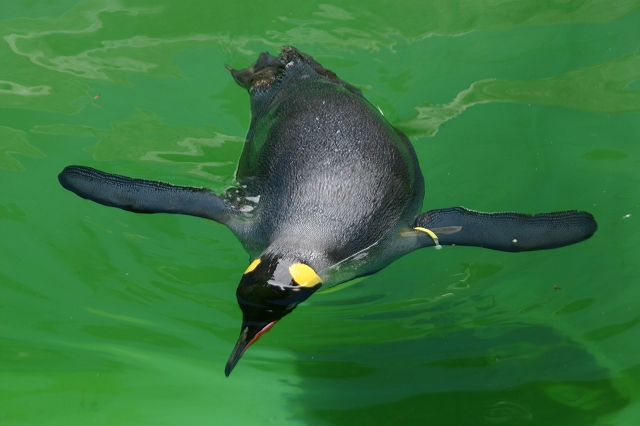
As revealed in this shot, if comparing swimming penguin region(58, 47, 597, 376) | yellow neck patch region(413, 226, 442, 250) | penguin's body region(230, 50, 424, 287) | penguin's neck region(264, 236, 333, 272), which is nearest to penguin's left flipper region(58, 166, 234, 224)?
Answer: swimming penguin region(58, 47, 597, 376)

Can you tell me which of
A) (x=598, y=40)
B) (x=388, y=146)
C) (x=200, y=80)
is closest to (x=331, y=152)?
(x=388, y=146)

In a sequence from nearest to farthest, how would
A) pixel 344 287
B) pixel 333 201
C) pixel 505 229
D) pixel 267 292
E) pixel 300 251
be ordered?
pixel 267 292 → pixel 300 251 → pixel 333 201 → pixel 505 229 → pixel 344 287

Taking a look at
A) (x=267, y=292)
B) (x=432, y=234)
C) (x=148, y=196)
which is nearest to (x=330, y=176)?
(x=432, y=234)

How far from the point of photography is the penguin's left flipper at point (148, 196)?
2.80m

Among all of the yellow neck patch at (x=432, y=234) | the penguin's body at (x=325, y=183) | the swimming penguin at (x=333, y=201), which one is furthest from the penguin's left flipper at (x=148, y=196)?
the yellow neck patch at (x=432, y=234)

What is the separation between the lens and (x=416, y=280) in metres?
3.24

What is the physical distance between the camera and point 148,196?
2809mm

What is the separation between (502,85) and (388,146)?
1.40 m

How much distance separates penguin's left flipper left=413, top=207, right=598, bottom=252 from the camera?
270cm

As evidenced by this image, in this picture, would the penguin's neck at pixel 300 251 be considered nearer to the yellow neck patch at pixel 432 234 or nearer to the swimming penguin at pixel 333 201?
the swimming penguin at pixel 333 201

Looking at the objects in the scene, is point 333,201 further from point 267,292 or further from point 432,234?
point 267,292

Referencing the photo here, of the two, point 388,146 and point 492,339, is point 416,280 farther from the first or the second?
point 388,146

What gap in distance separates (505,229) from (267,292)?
1174 mm

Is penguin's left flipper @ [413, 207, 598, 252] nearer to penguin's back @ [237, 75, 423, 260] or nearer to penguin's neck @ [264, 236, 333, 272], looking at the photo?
penguin's back @ [237, 75, 423, 260]
